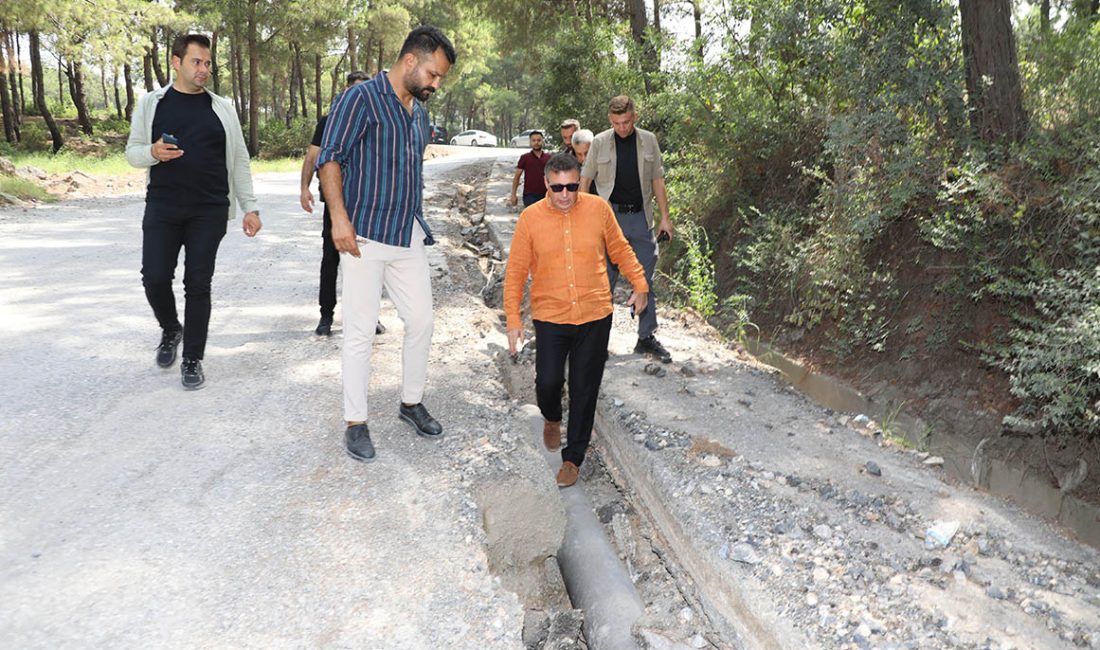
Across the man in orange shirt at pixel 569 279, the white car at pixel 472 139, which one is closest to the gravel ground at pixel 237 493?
the man in orange shirt at pixel 569 279

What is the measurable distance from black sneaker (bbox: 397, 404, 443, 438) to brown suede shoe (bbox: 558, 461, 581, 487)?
0.73m

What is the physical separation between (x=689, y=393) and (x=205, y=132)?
11.7 ft

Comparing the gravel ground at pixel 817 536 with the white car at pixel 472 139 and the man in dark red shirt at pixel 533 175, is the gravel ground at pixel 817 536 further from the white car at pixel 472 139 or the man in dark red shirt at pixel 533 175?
the white car at pixel 472 139

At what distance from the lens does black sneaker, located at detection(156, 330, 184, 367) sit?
468 cm

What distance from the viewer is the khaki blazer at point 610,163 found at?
222 inches

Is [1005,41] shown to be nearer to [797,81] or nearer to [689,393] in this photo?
[797,81]

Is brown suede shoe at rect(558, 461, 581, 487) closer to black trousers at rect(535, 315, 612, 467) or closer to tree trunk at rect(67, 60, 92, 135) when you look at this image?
black trousers at rect(535, 315, 612, 467)

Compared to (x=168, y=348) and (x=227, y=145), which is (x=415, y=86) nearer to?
(x=227, y=145)

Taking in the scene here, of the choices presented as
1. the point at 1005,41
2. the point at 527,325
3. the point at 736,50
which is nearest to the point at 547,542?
the point at 527,325

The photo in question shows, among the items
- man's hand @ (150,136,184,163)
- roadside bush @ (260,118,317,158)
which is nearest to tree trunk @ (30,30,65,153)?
roadside bush @ (260,118,317,158)

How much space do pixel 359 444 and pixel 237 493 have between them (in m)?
0.60

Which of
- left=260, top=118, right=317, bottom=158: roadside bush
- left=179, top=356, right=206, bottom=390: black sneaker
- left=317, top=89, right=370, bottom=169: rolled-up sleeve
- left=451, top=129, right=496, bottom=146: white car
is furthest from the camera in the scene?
left=451, top=129, right=496, bottom=146: white car

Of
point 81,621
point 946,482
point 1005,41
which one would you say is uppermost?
point 1005,41

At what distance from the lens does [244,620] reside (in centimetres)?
254
